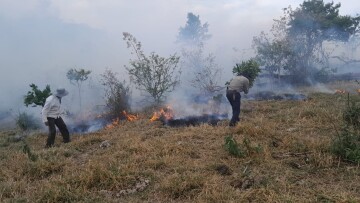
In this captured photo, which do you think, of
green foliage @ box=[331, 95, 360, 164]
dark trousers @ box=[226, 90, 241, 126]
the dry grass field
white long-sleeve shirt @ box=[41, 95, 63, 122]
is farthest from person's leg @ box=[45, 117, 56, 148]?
green foliage @ box=[331, 95, 360, 164]

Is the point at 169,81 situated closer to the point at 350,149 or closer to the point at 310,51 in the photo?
the point at 350,149

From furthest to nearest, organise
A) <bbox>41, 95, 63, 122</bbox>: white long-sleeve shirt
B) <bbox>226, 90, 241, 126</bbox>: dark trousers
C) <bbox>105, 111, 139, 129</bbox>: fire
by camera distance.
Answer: <bbox>105, 111, 139, 129</bbox>: fire, <bbox>226, 90, 241, 126</bbox>: dark trousers, <bbox>41, 95, 63, 122</bbox>: white long-sleeve shirt

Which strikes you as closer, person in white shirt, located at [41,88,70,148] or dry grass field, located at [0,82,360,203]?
dry grass field, located at [0,82,360,203]

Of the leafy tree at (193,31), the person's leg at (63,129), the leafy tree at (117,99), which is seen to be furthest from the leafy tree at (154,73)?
the leafy tree at (193,31)

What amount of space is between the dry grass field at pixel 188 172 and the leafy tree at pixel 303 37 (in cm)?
1458

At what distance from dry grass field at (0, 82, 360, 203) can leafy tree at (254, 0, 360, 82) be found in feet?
47.8

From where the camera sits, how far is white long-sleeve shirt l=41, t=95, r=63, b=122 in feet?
28.7

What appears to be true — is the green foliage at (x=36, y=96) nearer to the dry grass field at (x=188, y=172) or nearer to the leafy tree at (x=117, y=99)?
the leafy tree at (x=117, y=99)

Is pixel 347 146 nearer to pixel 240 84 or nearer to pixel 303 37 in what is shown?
pixel 240 84

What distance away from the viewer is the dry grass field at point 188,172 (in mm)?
4545

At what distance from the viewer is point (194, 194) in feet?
15.0

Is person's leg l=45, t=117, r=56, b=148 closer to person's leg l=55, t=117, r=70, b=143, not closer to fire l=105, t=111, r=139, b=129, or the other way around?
person's leg l=55, t=117, r=70, b=143

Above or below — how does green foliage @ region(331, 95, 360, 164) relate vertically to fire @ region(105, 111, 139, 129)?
above

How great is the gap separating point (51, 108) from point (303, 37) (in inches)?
741
